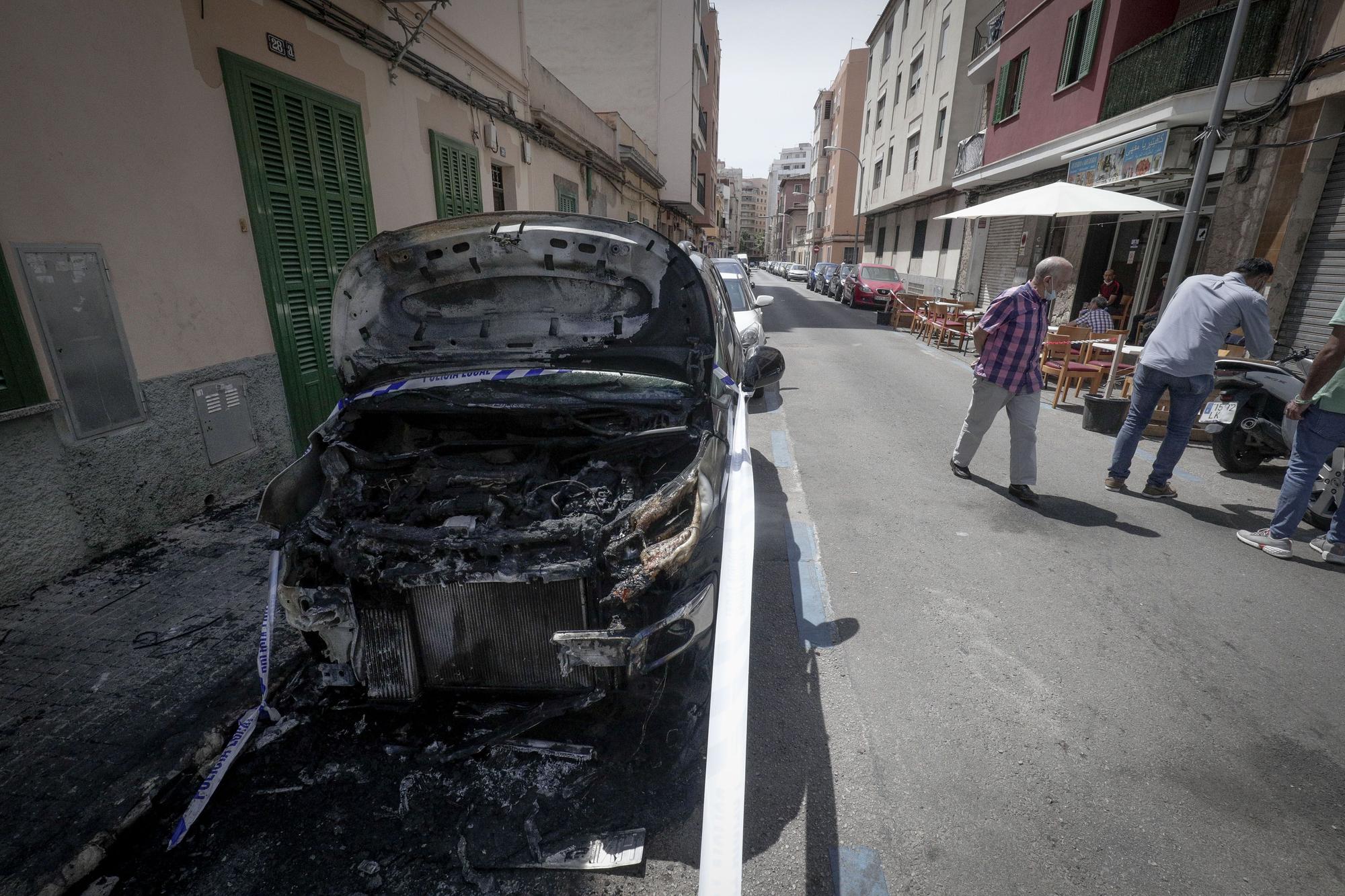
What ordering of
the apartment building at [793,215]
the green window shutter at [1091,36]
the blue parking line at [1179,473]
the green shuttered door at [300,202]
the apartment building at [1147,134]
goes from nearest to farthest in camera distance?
the green shuttered door at [300,202]
the blue parking line at [1179,473]
the apartment building at [1147,134]
the green window shutter at [1091,36]
the apartment building at [793,215]

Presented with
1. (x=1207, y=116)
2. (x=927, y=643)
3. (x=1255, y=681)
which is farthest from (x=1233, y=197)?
(x=927, y=643)

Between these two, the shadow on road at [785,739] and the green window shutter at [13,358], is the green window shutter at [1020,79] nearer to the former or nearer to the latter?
the shadow on road at [785,739]

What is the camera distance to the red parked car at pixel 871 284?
66.6 ft

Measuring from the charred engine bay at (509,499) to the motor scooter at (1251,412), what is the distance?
579cm

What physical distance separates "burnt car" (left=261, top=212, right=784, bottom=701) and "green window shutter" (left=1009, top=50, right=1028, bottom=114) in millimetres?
17270

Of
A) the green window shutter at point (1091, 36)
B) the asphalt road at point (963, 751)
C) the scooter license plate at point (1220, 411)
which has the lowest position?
the asphalt road at point (963, 751)

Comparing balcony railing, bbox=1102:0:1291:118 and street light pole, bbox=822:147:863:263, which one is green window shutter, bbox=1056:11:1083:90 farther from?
street light pole, bbox=822:147:863:263

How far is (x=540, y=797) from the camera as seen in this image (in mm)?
2223

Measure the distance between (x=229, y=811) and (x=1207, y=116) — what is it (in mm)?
14428

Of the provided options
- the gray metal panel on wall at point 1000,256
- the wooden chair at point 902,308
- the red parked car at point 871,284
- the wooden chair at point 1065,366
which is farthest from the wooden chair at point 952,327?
the red parked car at point 871,284

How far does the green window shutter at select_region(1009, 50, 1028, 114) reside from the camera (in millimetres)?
16141

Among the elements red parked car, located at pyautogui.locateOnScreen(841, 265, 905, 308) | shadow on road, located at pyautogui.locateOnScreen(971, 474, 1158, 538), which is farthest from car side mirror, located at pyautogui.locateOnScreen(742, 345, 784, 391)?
red parked car, located at pyautogui.locateOnScreen(841, 265, 905, 308)

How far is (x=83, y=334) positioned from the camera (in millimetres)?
3773

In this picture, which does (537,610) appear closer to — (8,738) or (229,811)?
(229,811)
